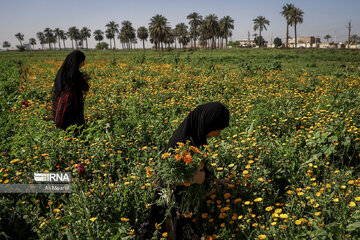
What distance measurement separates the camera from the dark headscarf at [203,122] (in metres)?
2.24

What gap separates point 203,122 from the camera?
228cm

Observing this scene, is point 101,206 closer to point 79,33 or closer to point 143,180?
point 143,180

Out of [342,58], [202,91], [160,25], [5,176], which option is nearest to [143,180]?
[5,176]

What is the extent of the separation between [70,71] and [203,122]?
9.33ft

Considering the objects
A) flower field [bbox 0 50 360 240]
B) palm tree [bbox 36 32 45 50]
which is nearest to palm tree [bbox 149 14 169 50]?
flower field [bbox 0 50 360 240]

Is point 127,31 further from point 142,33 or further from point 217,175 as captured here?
point 217,175

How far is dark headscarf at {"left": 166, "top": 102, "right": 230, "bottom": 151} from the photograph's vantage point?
2.24 m

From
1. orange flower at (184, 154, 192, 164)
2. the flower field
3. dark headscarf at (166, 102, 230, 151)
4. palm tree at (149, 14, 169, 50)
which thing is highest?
palm tree at (149, 14, 169, 50)

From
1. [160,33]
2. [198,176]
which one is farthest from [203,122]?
[160,33]

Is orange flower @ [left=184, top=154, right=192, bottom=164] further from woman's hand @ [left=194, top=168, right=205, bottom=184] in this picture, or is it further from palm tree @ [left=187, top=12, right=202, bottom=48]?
palm tree @ [left=187, top=12, right=202, bottom=48]

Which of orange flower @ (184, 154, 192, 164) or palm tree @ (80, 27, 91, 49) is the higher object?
palm tree @ (80, 27, 91, 49)

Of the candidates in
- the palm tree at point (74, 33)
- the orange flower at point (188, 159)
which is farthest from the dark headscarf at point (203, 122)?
the palm tree at point (74, 33)

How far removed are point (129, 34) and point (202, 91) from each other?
298 ft

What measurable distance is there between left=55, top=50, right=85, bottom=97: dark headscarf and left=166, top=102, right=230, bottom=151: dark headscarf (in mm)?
2561
